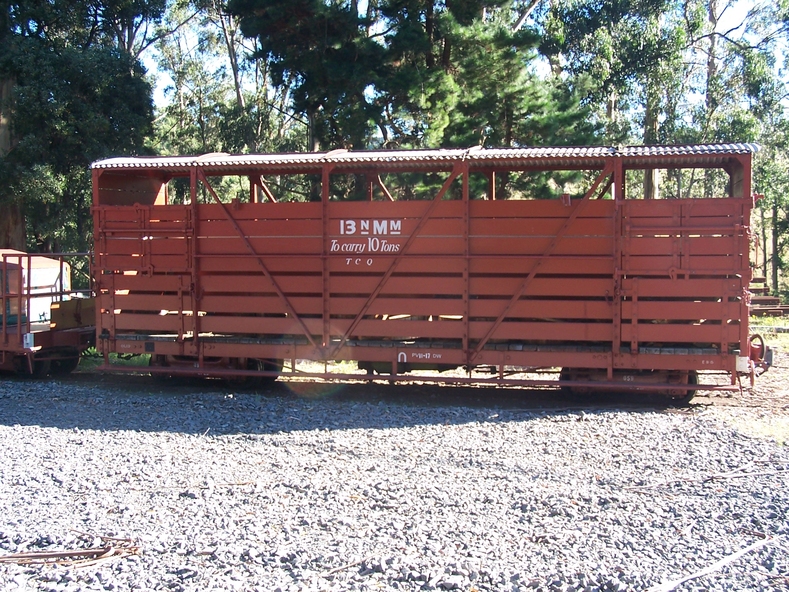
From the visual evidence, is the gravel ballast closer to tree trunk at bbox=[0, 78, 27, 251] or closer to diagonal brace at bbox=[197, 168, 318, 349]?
diagonal brace at bbox=[197, 168, 318, 349]

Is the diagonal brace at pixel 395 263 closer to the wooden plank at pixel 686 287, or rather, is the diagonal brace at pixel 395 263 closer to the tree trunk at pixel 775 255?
the wooden plank at pixel 686 287

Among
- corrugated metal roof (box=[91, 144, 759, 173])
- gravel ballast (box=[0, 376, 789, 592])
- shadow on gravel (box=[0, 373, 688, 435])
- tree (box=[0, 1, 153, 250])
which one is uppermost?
tree (box=[0, 1, 153, 250])

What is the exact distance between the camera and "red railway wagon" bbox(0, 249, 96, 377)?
38.8 feet

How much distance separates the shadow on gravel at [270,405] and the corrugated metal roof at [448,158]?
3.24 metres

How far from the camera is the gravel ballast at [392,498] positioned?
4.44 metres

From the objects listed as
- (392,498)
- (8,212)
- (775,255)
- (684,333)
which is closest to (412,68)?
(684,333)

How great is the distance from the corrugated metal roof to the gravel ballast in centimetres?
325

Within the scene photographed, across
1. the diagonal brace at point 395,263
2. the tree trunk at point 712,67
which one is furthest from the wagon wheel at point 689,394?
the tree trunk at point 712,67

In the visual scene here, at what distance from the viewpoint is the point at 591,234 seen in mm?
9406

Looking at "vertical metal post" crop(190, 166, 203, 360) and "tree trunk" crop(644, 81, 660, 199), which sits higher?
"tree trunk" crop(644, 81, 660, 199)

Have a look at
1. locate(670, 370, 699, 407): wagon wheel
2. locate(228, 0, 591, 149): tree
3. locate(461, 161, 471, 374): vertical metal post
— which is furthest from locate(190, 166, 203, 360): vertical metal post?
locate(228, 0, 591, 149): tree

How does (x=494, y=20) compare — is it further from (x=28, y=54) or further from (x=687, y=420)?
(x=687, y=420)

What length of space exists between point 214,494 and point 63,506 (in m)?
1.15

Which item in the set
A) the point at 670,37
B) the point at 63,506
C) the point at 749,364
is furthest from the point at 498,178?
the point at 63,506
